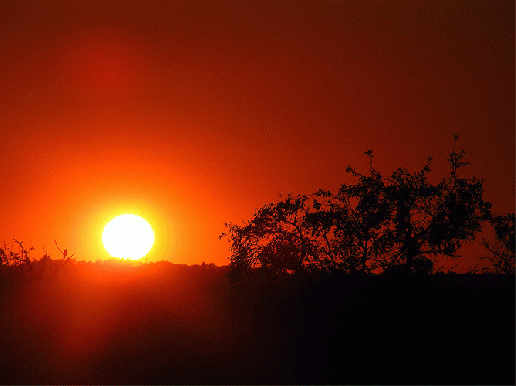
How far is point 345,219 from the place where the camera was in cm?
2638

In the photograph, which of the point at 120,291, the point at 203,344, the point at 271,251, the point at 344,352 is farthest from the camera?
the point at 120,291

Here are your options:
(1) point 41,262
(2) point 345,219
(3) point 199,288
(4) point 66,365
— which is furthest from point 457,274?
(1) point 41,262

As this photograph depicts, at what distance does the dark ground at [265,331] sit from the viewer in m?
18.2

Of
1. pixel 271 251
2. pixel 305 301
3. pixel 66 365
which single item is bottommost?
pixel 66 365

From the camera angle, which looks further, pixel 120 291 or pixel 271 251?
pixel 120 291

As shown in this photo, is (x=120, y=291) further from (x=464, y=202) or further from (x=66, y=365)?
(x=464, y=202)

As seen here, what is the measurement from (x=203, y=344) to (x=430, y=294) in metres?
9.81

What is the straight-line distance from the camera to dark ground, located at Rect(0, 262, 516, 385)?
717 inches

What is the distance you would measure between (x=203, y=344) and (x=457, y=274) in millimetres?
11659

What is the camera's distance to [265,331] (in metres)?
23.4

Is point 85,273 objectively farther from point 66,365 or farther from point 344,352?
Answer: point 344,352

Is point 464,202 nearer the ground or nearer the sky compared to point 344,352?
nearer the sky

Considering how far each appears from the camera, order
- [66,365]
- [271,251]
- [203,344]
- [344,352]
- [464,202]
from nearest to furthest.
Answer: [344,352], [66,365], [203,344], [464,202], [271,251]

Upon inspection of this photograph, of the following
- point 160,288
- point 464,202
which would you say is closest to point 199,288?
point 160,288
